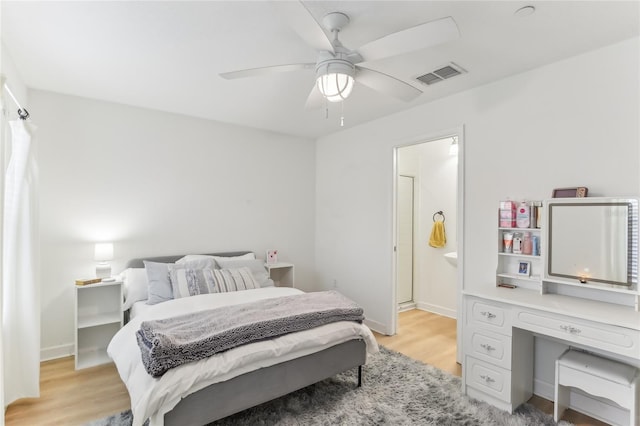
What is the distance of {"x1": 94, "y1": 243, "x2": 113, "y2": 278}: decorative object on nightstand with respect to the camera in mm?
3191

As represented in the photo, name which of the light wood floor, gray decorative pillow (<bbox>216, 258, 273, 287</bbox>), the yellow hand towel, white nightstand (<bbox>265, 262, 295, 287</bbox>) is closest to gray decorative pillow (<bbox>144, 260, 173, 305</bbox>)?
gray decorative pillow (<bbox>216, 258, 273, 287</bbox>)

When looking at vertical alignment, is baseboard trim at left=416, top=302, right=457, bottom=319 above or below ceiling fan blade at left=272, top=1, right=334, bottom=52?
below

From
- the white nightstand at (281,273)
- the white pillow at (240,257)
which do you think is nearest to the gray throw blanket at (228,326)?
the white pillow at (240,257)

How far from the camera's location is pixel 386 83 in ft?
6.75

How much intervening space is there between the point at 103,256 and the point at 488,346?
3513 mm

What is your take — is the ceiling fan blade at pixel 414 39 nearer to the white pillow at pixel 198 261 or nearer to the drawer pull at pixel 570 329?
the drawer pull at pixel 570 329

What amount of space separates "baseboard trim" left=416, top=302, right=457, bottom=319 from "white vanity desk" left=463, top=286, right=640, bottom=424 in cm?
187

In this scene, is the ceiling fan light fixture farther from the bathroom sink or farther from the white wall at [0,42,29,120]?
the bathroom sink

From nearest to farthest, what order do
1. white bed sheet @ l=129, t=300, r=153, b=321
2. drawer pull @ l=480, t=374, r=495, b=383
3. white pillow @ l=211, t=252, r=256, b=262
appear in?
1. drawer pull @ l=480, t=374, r=495, b=383
2. white bed sheet @ l=129, t=300, r=153, b=321
3. white pillow @ l=211, t=252, r=256, b=262

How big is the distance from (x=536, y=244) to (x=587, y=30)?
1505mm

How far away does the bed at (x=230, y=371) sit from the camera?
70.1 inches

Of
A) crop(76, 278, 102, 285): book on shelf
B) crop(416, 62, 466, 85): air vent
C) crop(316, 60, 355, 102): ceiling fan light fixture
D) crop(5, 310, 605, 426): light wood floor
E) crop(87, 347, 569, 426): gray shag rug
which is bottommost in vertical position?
crop(5, 310, 605, 426): light wood floor

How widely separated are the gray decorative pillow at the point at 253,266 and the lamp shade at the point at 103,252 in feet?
3.43

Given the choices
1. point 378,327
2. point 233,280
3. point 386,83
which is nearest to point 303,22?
point 386,83
